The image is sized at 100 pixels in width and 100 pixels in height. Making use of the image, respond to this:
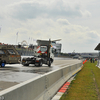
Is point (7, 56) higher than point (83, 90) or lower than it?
higher

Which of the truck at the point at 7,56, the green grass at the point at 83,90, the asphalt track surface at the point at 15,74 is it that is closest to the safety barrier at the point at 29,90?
the green grass at the point at 83,90

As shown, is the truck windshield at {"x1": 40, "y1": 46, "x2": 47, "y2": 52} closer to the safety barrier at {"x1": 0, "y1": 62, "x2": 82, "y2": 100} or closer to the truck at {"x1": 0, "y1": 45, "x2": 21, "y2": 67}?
the truck at {"x1": 0, "y1": 45, "x2": 21, "y2": 67}

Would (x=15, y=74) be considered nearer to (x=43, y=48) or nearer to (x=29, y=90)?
(x=29, y=90)

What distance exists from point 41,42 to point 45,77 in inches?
730

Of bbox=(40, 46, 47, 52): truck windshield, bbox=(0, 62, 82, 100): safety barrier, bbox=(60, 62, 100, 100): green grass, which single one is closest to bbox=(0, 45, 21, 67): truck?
bbox=(40, 46, 47, 52): truck windshield

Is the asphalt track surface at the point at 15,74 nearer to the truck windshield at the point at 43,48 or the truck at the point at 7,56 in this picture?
the truck at the point at 7,56

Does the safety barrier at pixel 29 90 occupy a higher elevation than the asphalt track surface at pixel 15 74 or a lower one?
higher

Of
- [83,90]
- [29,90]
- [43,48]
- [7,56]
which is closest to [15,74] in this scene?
[83,90]

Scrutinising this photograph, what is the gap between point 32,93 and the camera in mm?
5090

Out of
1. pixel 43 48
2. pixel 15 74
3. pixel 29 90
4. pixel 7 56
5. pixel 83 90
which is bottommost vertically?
pixel 83 90

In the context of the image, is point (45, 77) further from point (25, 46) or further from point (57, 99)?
point (25, 46)

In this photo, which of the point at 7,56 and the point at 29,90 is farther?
the point at 7,56

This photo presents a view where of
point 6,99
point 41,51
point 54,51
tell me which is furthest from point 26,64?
point 6,99

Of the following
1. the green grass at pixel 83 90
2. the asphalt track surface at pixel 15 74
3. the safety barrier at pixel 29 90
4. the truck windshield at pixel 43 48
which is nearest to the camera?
the safety barrier at pixel 29 90
